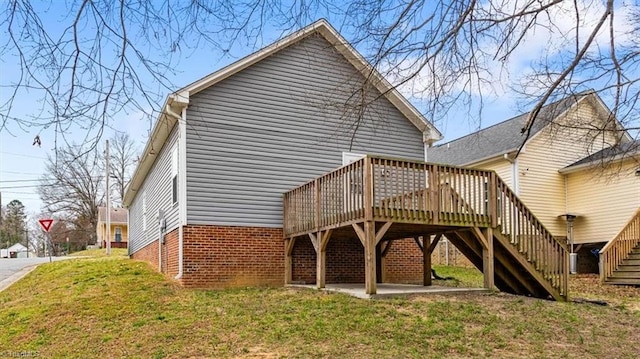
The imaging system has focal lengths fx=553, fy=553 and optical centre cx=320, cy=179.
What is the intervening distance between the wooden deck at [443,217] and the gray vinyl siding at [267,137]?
60.0 inches

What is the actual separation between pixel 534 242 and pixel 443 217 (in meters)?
2.03

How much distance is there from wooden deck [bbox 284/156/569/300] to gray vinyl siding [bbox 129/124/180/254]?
12.4ft

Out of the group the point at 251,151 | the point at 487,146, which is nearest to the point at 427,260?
the point at 251,151

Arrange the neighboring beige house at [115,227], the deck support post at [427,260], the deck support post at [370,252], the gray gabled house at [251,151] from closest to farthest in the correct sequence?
the deck support post at [370,252] < the gray gabled house at [251,151] < the deck support post at [427,260] < the neighboring beige house at [115,227]

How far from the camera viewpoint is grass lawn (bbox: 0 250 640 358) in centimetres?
705

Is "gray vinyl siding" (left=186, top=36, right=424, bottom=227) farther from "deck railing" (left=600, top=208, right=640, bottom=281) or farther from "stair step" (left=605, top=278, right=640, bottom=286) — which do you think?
"stair step" (left=605, top=278, right=640, bottom=286)

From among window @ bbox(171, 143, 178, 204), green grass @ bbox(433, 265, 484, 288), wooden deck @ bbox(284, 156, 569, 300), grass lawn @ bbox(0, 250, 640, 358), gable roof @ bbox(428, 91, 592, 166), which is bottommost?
green grass @ bbox(433, 265, 484, 288)

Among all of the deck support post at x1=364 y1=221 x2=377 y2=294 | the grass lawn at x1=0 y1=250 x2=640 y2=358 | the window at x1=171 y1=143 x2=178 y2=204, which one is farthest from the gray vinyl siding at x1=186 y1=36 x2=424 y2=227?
the deck support post at x1=364 y1=221 x2=377 y2=294

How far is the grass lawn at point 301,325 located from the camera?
7.05m

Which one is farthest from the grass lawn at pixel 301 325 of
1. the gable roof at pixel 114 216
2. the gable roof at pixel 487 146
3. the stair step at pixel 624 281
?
the gable roof at pixel 114 216

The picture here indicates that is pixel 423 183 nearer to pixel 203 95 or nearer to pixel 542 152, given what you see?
pixel 203 95

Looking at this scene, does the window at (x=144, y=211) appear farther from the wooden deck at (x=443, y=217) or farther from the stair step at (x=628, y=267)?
the stair step at (x=628, y=267)

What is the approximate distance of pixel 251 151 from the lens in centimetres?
1290

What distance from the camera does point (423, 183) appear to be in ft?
37.1
